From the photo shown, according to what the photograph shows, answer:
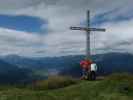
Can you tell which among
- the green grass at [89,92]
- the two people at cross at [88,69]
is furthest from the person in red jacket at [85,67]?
the green grass at [89,92]

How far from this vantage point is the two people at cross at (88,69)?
59.7 metres

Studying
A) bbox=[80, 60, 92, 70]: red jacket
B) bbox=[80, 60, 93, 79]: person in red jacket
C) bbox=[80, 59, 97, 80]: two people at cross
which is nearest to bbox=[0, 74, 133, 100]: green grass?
bbox=[80, 59, 97, 80]: two people at cross

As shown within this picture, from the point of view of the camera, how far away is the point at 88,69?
60.9 m

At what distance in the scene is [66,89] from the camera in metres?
49.1

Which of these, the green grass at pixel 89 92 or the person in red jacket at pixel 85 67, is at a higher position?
the person in red jacket at pixel 85 67

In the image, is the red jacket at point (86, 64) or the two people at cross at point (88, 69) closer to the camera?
the two people at cross at point (88, 69)

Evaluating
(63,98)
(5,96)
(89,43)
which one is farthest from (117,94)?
(89,43)

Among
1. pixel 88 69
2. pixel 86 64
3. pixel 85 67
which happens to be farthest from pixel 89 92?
pixel 86 64

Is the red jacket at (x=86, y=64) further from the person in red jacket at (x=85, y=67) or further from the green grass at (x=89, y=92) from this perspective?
the green grass at (x=89, y=92)

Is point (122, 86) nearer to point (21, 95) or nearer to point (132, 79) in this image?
point (132, 79)

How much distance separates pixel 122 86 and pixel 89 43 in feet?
70.5

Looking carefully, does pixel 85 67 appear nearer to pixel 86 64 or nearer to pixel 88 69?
pixel 86 64

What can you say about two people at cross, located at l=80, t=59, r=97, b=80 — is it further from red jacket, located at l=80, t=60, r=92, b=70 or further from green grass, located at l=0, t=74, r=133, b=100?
green grass, located at l=0, t=74, r=133, b=100

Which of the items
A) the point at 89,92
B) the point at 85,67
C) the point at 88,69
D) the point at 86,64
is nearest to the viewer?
the point at 89,92
